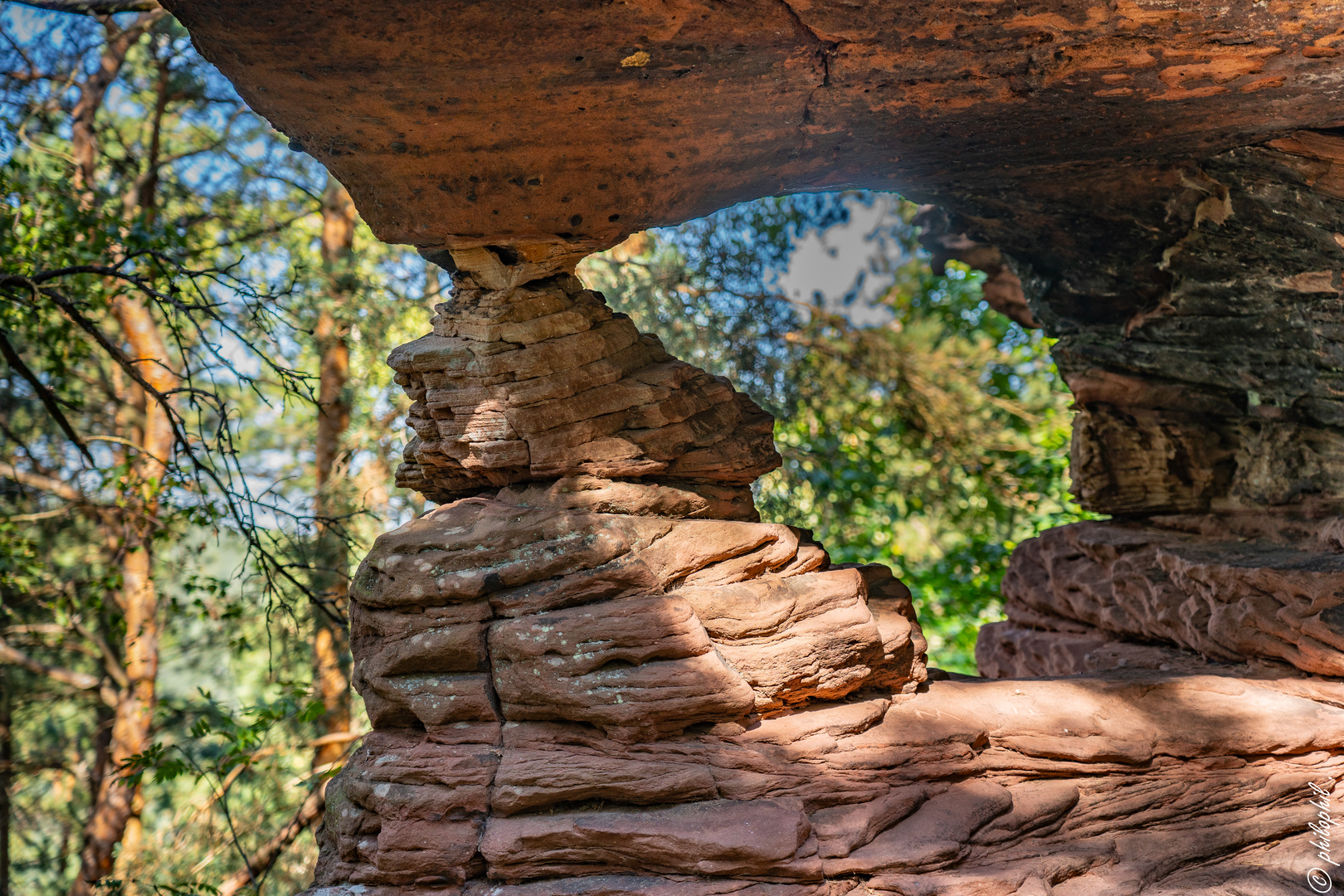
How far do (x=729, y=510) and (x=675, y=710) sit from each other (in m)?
1.51

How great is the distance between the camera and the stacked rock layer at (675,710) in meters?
4.07

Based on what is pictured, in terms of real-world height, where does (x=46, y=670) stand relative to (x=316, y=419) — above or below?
below

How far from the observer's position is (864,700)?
4832mm

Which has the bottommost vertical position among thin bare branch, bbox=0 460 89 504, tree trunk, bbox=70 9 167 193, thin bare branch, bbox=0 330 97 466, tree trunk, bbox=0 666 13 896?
tree trunk, bbox=0 666 13 896

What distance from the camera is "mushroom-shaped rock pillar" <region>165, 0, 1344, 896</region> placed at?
399 centimetres

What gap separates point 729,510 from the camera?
17.9 ft

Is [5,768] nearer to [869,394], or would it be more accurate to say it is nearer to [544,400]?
[544,400]

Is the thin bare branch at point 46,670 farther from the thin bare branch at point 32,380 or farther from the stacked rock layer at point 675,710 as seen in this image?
the stacked rock layer at point 675,710

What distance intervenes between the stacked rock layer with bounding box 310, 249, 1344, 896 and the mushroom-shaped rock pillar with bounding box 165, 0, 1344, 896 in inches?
0.8

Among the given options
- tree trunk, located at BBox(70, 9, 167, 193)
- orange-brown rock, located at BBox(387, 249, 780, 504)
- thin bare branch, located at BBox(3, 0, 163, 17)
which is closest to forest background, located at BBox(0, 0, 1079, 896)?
tree trunk, located at BBox(70, 9, 167, 193)

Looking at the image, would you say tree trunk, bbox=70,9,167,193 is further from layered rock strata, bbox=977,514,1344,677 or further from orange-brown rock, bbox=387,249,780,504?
layered rock strata, bbox=977,514,1344,677

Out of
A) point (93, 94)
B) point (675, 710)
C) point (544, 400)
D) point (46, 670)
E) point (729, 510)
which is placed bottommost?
point (46, 670)

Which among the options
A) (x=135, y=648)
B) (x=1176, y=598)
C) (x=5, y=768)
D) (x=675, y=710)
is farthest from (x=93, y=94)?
(x=1176, y=598)

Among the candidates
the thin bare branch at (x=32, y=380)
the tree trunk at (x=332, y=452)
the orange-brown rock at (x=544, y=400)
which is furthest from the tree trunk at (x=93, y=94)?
the orange-brown rock at (x=544, y=400)
